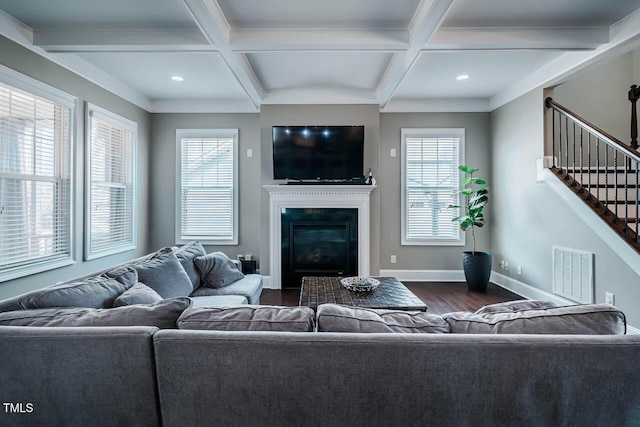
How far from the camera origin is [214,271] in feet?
10.0

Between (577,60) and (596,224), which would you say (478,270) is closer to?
(596,224)

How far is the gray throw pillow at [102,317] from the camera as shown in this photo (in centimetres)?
127

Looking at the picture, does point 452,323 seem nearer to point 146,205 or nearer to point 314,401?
point 314,401

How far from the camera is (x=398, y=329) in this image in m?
1.23

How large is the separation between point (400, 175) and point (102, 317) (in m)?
4.40

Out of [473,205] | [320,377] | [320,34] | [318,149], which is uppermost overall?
[320,34]

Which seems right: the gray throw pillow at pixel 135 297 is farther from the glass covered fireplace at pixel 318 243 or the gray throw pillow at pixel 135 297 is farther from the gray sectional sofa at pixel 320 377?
the glass covered fireplace at pixel 318 243

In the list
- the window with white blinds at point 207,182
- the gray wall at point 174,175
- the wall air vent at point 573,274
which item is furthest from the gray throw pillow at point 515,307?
the window with white blinds at point 207,182

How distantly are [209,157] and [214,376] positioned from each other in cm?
434

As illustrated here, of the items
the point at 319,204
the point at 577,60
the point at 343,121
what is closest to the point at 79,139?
the point at 319,204

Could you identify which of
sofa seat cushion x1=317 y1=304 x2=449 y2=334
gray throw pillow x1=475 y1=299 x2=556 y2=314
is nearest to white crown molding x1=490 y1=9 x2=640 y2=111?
gray throw pillow x1=475 y1=299 x2=556 y2=314

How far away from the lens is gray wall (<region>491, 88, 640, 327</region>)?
10.1 feet

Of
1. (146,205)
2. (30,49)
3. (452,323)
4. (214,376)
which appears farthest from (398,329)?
(146,205)

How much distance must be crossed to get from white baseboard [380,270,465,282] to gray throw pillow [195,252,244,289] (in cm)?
266
